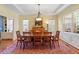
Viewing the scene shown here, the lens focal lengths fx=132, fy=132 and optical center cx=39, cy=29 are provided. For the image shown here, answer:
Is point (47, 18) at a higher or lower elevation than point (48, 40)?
higher

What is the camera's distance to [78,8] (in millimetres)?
6520

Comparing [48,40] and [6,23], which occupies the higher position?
[6,23]

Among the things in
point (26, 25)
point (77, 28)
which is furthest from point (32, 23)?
point (77, 28)

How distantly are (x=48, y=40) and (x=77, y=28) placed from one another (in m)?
1.78
